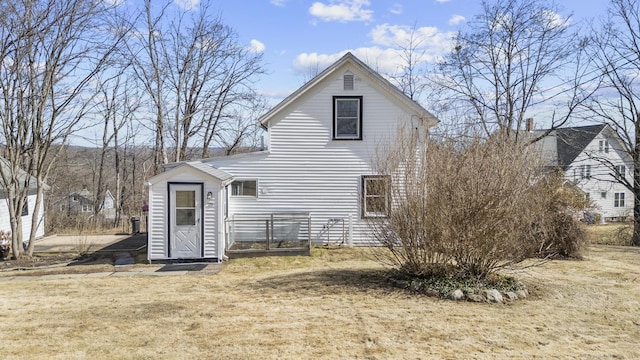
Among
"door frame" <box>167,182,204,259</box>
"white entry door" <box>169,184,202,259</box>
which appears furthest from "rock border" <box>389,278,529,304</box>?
"white entry door" <box>169,184,202,259</box>

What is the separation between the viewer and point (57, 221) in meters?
23.4

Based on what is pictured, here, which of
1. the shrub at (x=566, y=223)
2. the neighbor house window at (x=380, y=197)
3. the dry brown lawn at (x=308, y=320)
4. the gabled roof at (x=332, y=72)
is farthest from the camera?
the gabled roof at (x=332, y=72)

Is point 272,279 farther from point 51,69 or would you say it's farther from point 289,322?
point 51,69

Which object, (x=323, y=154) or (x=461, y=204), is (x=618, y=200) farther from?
(x=461, y=204)

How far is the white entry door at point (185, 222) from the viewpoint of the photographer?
11641 mm

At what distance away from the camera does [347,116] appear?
48.1 ft

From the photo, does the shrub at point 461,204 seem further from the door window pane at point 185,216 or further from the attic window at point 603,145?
the attic window at point 603,145

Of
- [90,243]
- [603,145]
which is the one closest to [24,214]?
[90,243]

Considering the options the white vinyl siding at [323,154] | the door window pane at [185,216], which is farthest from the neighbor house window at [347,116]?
the door window pane at [185,216]

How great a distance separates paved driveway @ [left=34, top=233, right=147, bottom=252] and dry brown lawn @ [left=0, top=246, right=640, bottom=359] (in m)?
5.50

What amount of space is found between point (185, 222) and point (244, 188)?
3.13 m

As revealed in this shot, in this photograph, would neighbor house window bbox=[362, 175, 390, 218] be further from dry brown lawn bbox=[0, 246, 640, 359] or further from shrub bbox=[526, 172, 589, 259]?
shrub bbox=[526, 172, 589, 259]

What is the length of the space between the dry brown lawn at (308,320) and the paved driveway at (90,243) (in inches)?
217

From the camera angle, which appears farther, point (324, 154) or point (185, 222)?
point (324, 154)
